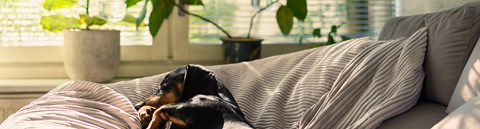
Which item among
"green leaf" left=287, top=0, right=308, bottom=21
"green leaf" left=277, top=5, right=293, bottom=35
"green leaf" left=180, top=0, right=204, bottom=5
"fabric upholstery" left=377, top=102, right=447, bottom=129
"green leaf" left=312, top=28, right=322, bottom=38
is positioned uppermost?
"green leaf" left=180, top=0, right=204, bottom=5

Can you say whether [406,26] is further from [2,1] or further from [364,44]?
[2,1]

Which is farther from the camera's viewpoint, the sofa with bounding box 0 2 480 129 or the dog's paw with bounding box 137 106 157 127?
the dog's paw with bounding box 137 106 157 127

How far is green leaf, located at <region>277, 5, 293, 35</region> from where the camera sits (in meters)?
2.91

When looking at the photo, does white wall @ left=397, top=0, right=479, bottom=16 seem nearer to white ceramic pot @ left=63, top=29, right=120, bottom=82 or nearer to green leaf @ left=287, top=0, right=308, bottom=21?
green leaf @ left=287, top=0, right=308, bottom=21

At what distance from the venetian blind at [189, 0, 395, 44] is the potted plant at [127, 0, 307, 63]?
11 centimetres

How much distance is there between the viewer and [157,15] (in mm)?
2859

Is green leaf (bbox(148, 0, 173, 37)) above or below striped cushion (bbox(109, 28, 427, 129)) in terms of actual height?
above

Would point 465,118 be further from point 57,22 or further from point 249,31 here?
point 57,22

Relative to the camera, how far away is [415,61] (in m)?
1.64

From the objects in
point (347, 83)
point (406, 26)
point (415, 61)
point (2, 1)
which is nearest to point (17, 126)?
point (347, 83)

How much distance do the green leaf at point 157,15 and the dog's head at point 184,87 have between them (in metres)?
0.92

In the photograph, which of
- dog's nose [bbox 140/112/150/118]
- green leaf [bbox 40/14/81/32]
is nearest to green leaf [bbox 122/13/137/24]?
green leaf [bbox 40/14/81/32]

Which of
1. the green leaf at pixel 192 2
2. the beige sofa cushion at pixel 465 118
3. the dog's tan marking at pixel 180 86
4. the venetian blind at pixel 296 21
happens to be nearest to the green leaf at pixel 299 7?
the venetian blind at pixel 296 21

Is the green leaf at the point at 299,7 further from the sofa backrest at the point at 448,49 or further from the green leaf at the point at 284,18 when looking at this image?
the sofa backrest at the point at 448,49
